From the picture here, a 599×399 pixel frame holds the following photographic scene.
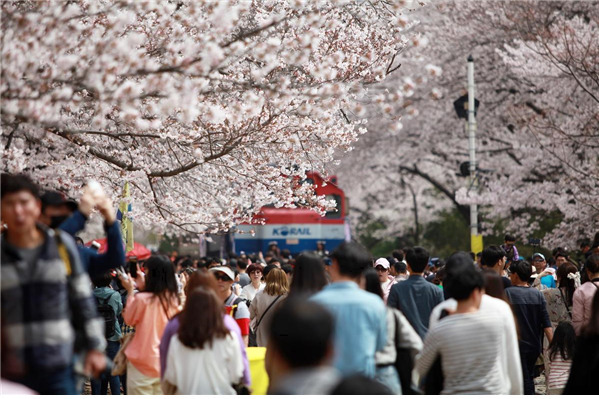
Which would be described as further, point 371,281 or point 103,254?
point 371,281

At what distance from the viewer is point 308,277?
618 centimetres

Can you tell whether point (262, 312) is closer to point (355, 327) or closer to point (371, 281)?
point (371, 281)

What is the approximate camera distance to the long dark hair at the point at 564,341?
8031 mm

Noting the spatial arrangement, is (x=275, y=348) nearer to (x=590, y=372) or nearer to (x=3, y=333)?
(x=3, y=333)

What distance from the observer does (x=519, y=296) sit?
27.1 ft

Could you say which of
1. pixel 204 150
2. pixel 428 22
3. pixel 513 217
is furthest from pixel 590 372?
pixel 428 22

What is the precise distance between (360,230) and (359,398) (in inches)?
1447

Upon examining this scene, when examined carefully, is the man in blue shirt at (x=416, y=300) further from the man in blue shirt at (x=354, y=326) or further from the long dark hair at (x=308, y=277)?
the man in blue shirt at (x=354, y=326)

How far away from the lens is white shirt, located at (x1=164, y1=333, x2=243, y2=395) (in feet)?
18.2

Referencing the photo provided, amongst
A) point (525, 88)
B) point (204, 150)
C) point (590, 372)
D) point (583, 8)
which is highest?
point (583, 8)

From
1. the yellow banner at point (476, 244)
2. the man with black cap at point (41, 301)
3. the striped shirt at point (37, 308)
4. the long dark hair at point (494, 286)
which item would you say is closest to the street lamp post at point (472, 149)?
the yellow banner at point (476, 244)

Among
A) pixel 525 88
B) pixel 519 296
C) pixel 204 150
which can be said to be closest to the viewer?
pixel 519 296

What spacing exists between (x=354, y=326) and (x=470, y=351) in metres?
0.73

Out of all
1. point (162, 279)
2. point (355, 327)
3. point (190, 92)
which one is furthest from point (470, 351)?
point (162, 279)
